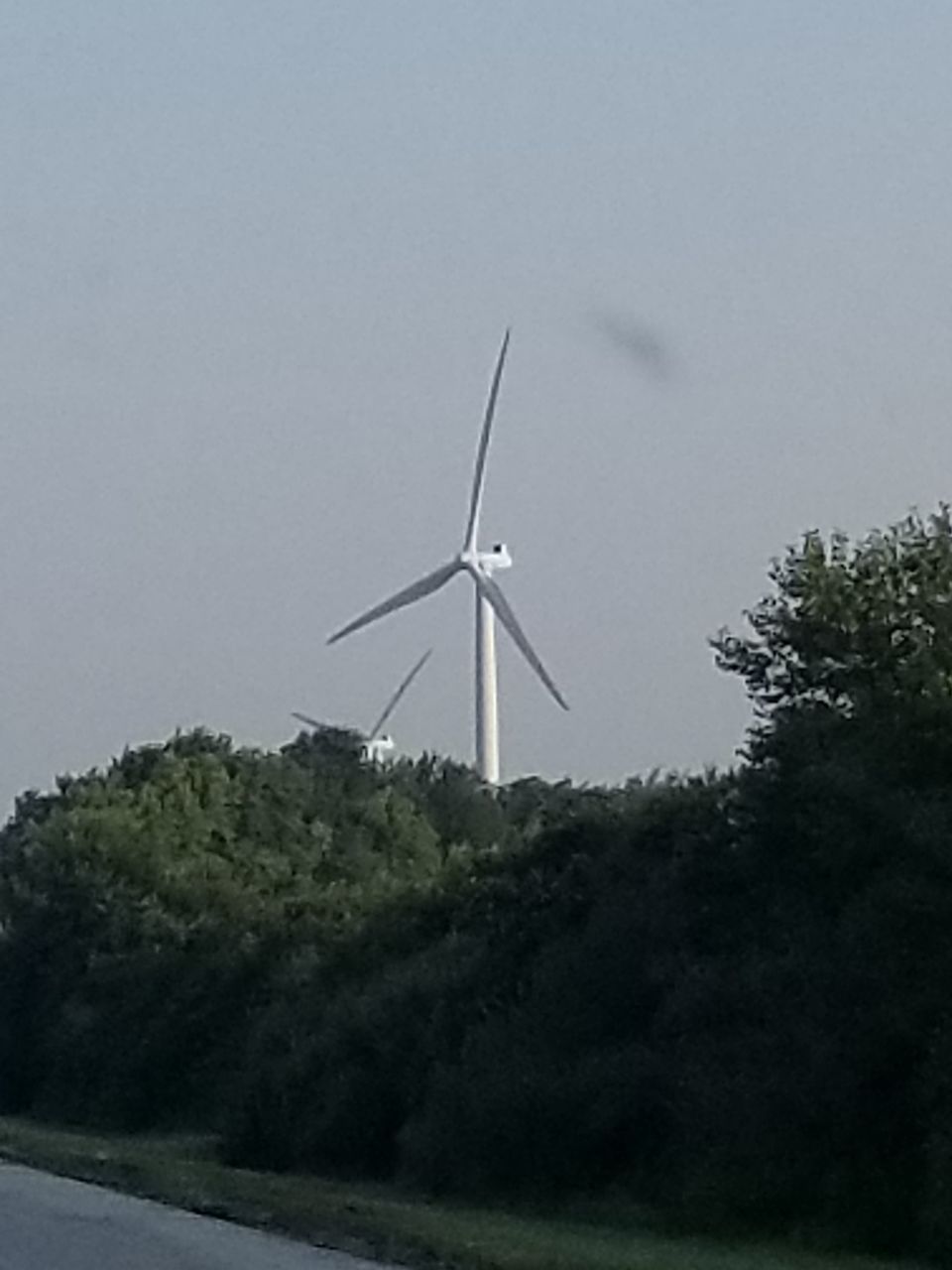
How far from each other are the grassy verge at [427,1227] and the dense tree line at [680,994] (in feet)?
5.95

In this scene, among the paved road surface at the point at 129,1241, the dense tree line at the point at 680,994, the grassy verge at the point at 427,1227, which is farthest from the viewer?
the dense tree line at the point at 680,994

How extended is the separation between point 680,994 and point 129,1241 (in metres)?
13.7

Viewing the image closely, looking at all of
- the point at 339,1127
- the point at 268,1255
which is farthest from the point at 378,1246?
the point at 339,1127

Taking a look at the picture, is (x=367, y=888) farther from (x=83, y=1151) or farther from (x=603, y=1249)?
(x=603, y=1249)

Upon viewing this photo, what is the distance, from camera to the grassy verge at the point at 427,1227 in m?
23.4

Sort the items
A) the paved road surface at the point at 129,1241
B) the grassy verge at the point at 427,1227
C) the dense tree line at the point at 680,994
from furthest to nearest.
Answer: the dense tree line at the point at 680,994 < the grassy verge at the point at 427,1227 < the paved road surface at the point at 129,1241

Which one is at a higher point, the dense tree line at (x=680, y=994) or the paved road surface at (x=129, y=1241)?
the dense tree line at (x=680, y=994)

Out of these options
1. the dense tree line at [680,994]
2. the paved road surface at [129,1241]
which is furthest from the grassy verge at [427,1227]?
the dense tree line at [680,994]

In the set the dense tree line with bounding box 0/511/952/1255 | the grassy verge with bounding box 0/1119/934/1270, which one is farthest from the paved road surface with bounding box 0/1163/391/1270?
the dense tree line with bounding box 0/511/952/1255

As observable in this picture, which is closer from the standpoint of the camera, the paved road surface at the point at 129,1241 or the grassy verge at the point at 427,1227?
the paved road surface at the point at 129,1241

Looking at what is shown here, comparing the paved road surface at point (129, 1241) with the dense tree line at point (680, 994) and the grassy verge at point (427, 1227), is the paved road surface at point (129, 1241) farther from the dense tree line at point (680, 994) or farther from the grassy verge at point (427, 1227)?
the dense tree line at point (680, 994)

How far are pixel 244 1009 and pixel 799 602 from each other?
28.9 m

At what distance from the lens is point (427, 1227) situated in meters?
26.4

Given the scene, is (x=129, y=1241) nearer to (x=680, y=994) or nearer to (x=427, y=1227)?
(x=427, y=1227)
